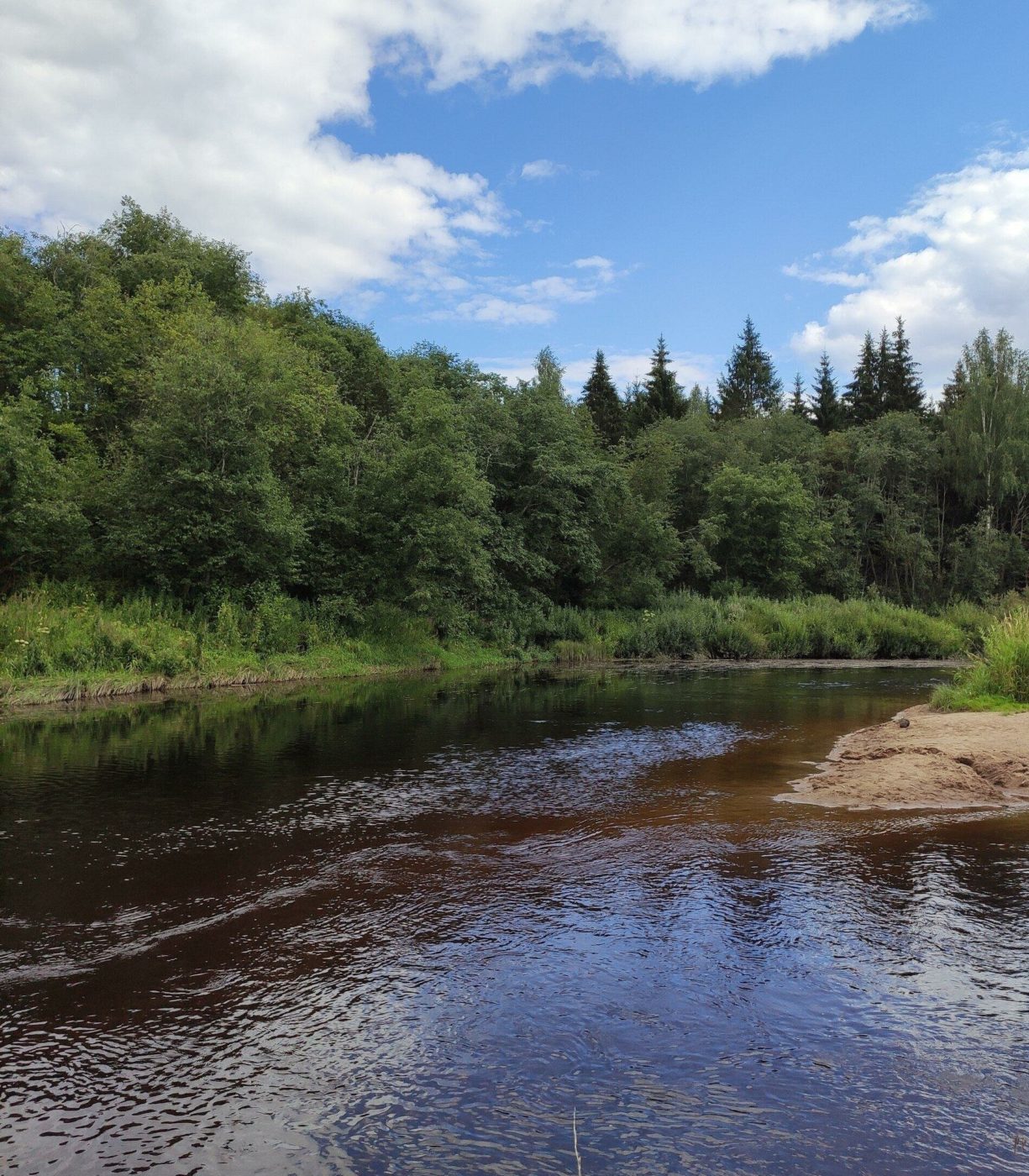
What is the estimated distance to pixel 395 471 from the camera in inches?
1362

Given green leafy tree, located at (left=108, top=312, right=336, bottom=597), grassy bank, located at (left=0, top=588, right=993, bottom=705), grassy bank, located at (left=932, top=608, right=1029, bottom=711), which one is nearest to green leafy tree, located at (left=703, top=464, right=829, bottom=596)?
grassy bank, located at (left=0, top=588, right=993, bottom=705)

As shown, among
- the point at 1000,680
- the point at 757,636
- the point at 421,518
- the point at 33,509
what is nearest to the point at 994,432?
the point at 757,636

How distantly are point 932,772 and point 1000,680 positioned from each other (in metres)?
6.85

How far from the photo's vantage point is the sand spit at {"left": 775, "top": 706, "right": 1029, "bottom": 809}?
11.8 meters

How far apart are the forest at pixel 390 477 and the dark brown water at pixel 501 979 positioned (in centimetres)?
1688

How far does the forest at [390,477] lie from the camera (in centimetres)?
2920

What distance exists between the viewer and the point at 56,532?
27141mm

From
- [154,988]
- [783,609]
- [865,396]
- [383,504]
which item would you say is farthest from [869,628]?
[865,396]

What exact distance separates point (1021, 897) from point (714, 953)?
3.44 metres

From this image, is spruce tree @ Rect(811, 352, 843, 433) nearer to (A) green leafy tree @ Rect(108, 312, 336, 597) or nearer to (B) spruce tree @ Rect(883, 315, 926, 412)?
(B) spruce tree @ Rect(883, 315, 926, 412)

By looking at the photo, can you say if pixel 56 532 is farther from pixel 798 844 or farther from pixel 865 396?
pixel 865 396

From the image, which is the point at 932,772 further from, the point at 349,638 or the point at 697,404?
the point at 697,404

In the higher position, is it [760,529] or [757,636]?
[760,529]

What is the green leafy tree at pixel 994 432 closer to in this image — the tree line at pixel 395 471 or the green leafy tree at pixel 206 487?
the tree line at pixel 395 471
